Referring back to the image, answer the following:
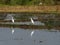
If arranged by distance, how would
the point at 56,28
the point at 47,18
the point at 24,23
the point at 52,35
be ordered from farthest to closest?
the point at 47,18 < the point at 24,23 < the point at 56,28 < the point at 52,35

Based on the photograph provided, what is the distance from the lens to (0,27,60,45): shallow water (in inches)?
622

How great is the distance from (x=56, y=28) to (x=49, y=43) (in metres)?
4.82

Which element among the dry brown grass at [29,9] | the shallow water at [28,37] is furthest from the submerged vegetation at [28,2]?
the shallow water at [28,37]

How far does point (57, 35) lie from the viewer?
58.4 ft

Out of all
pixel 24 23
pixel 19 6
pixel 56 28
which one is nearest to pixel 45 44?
pixel 56 28

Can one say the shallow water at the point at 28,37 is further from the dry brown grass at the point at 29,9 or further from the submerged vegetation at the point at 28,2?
the submerged vegetation at the point at 28,2

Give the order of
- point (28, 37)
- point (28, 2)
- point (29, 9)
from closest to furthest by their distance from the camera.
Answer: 1. point (28, 37)
2. point (29, 9)
3. point (28, 2)

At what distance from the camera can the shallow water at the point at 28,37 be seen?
15.8m

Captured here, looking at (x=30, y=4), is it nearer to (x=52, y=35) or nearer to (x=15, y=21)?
(x=15, y=21)

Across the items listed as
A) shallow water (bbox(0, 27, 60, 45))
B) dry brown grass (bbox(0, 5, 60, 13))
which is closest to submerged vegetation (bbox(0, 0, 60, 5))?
dry brown grass (bbox(0, 5, 60, 13))

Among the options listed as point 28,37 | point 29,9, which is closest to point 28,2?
point 29,9

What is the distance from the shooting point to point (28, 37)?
17156mm

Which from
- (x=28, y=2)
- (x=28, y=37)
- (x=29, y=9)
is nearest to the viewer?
(x=28, y=37)

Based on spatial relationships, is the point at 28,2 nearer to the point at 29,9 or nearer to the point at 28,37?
the point at 29,9
